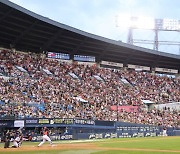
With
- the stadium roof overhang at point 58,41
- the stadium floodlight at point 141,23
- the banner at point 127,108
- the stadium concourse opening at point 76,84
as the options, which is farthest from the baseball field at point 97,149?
the stadium floodlight at point 141,23

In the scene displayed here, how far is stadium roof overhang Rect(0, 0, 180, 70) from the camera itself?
50.0m

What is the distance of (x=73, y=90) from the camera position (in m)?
54.8

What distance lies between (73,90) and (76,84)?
2.55 metres

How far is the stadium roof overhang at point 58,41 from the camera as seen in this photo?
5000 centimetres

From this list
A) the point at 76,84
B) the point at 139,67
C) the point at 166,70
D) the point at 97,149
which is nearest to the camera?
the point at 97,149

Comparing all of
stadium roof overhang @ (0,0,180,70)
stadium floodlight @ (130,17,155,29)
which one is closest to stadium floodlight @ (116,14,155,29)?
stadium floodlight @ (130,17,155,29)

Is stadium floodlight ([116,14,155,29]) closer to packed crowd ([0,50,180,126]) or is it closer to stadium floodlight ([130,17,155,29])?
stadium floodlight ([130,17,155,29])

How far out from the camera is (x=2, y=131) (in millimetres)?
37344

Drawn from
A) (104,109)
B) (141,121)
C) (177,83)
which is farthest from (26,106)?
(177,83)

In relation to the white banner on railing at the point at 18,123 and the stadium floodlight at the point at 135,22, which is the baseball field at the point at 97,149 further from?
the stadium floodlight at the point at 135,22

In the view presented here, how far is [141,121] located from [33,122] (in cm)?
2052

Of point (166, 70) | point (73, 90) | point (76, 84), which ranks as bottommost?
point (73, 90)

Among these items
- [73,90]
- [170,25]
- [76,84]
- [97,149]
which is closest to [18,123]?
[97,149]

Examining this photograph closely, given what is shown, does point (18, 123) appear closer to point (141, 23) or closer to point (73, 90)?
point (73, 90)
